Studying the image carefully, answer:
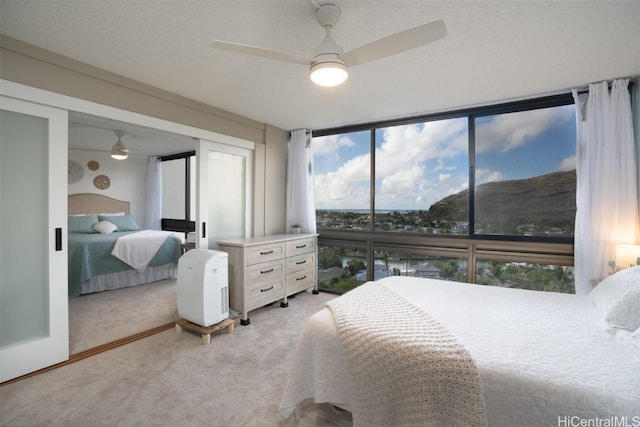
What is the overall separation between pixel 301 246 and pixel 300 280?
0.47 metres

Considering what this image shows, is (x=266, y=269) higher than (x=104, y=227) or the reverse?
the reverse

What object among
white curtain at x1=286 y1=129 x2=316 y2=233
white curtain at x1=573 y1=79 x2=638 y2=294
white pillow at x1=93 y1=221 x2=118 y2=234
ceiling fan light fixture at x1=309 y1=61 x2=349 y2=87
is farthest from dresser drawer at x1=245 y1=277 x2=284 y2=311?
white pillow at x1=93 y1=221 x2=118 y2=234

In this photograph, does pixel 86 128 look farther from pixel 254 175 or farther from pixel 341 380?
pixel 341 380

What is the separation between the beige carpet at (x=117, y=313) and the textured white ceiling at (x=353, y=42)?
2.49m

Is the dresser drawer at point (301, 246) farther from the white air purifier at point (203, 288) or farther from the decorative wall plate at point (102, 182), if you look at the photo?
the decorative wall plate at point (102, 182)

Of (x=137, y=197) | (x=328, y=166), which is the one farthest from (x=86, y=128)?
(x=328, y=166)

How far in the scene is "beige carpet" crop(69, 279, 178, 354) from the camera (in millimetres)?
2803

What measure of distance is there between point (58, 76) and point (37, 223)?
1.17 m

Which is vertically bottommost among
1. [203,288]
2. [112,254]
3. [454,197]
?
[203,288]

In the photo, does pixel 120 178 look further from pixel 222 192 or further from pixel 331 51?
pixel 331 51

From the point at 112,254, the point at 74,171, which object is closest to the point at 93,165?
the point at 74,171

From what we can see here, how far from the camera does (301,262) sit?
401 centimetres

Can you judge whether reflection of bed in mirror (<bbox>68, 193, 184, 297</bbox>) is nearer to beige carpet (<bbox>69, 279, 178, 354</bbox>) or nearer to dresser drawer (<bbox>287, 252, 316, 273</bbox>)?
beige carpet (<bbox>69, 279, 178, 354</bbox>)

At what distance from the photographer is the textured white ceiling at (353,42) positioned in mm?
1713
